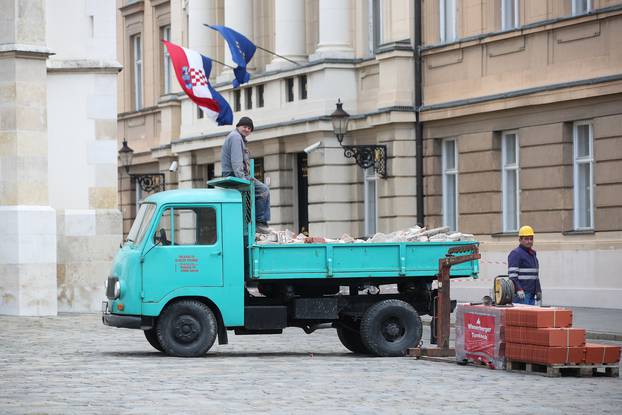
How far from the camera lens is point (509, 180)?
35688mm

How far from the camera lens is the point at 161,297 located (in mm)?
21406

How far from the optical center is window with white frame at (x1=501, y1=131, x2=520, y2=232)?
35562mm

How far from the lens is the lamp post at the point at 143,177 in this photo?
2076 inches

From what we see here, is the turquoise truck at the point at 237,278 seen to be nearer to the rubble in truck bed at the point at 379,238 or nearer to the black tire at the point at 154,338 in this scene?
the black tire at the point at 154,338

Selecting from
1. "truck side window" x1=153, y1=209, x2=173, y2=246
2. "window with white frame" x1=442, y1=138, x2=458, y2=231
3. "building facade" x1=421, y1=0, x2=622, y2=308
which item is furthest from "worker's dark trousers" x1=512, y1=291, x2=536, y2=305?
"window with white frame" x1=442, y1=138, x2=458, y2=231

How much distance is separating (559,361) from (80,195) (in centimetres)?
1675

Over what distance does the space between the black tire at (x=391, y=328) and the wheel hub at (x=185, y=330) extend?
2033 millimetres

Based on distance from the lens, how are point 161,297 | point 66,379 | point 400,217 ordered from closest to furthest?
point 66,379 → point 161,297 → point 400,217

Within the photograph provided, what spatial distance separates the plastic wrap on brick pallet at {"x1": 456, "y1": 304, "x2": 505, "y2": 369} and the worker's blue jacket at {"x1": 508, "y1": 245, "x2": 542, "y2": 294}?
56.7 inches

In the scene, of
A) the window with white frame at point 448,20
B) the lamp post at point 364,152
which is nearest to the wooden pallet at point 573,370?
the window with white frame at point 448,20

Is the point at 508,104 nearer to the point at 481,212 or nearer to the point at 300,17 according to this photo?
the point at 481,212

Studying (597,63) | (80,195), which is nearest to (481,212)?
(597,63)

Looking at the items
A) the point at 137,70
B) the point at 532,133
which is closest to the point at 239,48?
the point at 532,133

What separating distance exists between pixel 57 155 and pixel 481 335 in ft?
50.9
